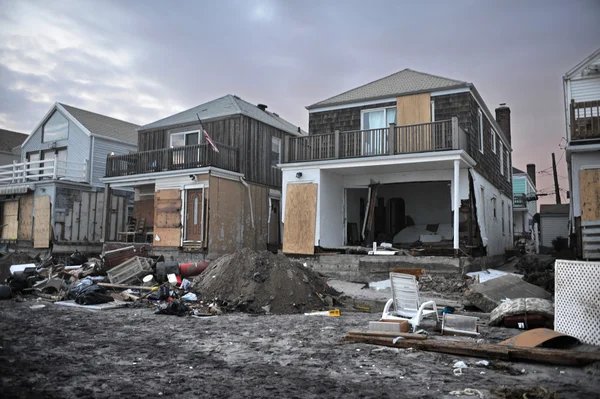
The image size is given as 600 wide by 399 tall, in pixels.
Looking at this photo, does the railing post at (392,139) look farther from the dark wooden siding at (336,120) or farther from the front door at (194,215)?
the front door at (194,215)

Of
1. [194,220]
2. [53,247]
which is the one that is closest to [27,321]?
[194,220]

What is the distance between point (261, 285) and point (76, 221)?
15.1 m

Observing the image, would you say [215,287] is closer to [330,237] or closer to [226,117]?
[330,237]

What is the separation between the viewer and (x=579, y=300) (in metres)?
5.86

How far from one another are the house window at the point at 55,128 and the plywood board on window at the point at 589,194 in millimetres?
26211

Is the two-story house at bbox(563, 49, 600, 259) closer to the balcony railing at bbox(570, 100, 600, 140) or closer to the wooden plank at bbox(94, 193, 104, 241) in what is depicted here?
the balcony railing at bbox(570, 100, 600, 140)

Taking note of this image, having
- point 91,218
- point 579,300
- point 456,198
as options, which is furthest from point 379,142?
point 91,218

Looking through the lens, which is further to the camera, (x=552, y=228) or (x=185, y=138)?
(x=552, y=228)

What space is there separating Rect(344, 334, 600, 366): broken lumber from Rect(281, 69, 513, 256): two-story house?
8.86 meters

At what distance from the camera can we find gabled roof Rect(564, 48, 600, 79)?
16611 millimetres

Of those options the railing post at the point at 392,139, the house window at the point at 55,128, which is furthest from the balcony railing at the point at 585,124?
the house window at the point at 55,128

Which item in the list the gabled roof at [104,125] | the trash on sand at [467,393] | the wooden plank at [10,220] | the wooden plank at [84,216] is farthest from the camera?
the gabled roof at [104,125]

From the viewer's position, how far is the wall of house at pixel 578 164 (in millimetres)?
15102

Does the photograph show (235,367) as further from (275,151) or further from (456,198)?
(275,151)
